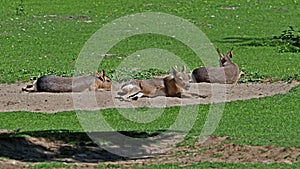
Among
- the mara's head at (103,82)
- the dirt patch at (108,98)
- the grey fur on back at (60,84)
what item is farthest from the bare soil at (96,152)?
the mara's head at (103,82)

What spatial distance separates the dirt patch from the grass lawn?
46 centimetres

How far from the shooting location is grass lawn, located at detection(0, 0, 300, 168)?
1194 cm

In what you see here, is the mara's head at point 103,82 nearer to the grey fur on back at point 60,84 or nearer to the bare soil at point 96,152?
the grey fur on back at point 60,84

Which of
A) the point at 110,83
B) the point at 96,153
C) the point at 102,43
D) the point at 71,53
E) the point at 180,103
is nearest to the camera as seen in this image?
the point at 96,153

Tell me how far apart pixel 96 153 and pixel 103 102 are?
364 cm

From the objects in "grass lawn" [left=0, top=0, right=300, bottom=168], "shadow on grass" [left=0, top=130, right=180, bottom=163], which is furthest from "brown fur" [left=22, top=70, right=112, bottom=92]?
"shadow on grass" [left=0, top=130, right=180, bottom=163]

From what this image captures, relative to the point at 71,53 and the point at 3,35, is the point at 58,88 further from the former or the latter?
the point at 3,35

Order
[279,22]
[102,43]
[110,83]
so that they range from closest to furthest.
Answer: [110,83] < [102,43] < [279,22]

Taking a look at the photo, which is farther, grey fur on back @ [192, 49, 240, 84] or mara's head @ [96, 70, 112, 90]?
grey fur on back @ [192, 49, 240, 84]

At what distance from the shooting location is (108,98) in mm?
14344

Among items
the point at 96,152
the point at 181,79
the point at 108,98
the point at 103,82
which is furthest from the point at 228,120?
the point at 103,82

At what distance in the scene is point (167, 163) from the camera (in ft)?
31.2

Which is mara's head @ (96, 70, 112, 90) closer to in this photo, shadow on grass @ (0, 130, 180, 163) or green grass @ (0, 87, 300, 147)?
green grass @ (0, 87, 300, 147)

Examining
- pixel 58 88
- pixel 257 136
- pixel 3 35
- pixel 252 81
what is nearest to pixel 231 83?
pixel 252 81
